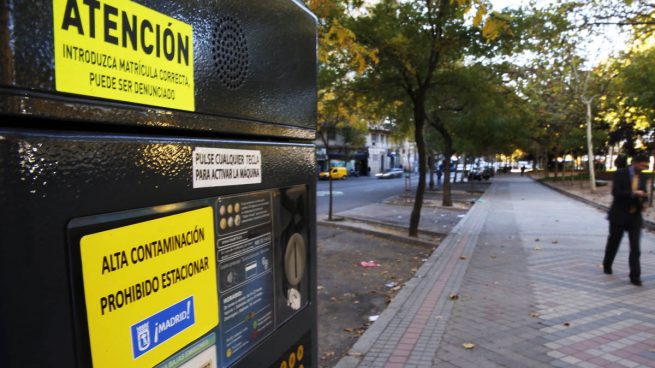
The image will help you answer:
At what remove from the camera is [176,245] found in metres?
1.01

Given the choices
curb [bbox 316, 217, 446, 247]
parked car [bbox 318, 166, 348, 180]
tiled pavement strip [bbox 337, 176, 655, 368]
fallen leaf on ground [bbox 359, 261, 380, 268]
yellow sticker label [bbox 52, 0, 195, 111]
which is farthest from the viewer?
parked car [bbox 318, 166, 348, 180]

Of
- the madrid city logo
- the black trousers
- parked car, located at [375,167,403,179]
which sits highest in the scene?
the madrid city logo

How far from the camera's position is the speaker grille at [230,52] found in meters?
1.15

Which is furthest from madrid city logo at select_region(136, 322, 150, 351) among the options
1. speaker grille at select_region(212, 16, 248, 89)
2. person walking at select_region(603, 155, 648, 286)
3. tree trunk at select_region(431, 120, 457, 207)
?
tree trunk at select_region(431, 120, 457, 207)

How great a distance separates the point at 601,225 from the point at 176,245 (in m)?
13.7

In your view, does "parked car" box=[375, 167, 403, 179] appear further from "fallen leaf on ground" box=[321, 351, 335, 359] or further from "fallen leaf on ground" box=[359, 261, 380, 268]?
"fallen leaf on ground" box=[321, 351, 335, 359]

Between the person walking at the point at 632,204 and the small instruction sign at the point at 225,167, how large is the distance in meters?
6.39

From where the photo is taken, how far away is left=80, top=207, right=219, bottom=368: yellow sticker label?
2.70 feet

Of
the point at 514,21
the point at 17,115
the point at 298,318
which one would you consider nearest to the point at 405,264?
the point at 514,21

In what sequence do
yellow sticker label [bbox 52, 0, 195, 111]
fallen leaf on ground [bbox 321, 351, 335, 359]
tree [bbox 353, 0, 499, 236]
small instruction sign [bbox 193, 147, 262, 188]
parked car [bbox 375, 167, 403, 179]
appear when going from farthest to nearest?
parked car [bbox 375, 167, 403, 179] → tree [bbox 353, 0, 499, 236] → fallen leaf on ground [bbox 321, 351, 335, 359] → small instruction sign [bbox 193, 147, 262, 188] → yellow sticker label [bbox 52, 0, 195, 111]

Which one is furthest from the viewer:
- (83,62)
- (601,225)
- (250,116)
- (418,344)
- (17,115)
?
(601,225)

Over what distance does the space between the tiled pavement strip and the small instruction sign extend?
3.10 m

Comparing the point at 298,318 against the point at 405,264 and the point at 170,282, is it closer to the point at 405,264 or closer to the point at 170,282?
the point at 170,282

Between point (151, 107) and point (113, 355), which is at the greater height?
point (151, 107)
